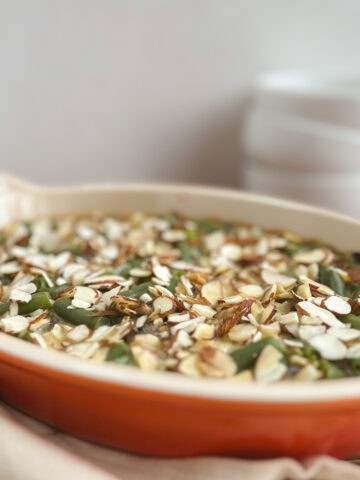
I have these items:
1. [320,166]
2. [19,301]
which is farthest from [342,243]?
[19,301]

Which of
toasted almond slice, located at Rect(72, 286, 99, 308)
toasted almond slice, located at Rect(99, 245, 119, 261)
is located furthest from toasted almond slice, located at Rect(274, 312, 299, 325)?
toasted almond slice, located at Rect(99, 245, 119, 261)

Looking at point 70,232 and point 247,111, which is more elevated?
point 247,111

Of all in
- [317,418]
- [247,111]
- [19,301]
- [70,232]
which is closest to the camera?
[317,418]

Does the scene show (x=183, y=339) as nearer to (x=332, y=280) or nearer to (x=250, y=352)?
(x=250, y=352)

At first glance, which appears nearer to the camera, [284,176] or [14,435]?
[14,435]

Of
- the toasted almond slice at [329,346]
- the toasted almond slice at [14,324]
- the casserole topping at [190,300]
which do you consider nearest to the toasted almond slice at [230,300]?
the casserole topping at [190,300]

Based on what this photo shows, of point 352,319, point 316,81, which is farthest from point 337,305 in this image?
point 316,81

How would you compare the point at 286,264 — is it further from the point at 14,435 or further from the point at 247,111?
the point at 247,111
